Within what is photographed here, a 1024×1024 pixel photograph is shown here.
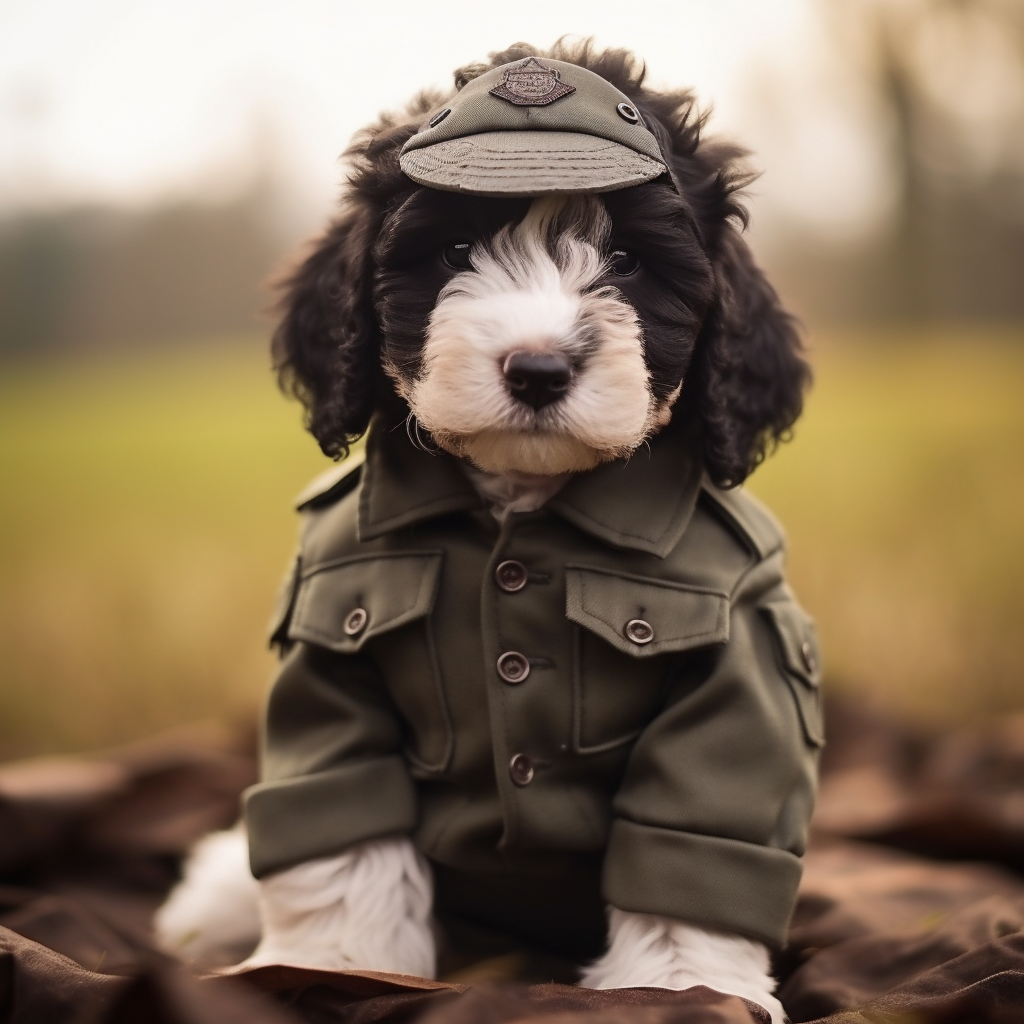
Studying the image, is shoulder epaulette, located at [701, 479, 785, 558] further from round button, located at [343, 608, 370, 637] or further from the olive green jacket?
round button, located at [343, 608, 370, 637]

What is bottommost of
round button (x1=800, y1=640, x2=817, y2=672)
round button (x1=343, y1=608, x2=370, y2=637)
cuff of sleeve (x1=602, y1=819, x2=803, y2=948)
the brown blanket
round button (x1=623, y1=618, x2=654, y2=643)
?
the brown blanket

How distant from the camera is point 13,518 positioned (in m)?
7.64

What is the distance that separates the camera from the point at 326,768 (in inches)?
108

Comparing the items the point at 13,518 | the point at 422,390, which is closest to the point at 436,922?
the point at 422,390

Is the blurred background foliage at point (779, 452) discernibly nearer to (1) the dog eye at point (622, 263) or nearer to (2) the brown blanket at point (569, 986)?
(2) the brown blanket at point (569, 986)

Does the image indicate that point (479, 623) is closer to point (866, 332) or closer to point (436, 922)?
point (436, 922)

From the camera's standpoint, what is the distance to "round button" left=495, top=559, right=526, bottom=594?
2.62 m

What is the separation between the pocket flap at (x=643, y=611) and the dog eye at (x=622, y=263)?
67cm

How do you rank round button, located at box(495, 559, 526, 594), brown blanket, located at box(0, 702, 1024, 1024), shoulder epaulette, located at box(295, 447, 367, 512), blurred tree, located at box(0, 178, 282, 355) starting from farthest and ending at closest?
blurred tree, located at box(0, 178, 282, 355)
shoulder epaulette, located at box(295, 447, 367, 512)
round button, located at box(495, 559, 526, 594)
brown blanket, located at box(0, 702, 1024, 1024)

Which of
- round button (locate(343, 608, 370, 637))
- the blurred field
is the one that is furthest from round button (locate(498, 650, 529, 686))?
the blurred field

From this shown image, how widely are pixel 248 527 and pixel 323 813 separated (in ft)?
15.2

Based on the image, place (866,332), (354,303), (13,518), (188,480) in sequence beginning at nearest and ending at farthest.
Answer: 1. (354,303)
2. (13,518)
3. (188,480)
4. (866,332)

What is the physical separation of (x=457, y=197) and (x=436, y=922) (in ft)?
6.09

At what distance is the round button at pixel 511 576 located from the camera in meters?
2.62
